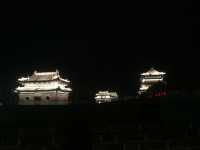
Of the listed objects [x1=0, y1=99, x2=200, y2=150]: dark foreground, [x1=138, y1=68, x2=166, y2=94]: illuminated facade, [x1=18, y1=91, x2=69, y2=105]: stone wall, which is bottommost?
[x1=0, y1=99, x2=200, y2=150]: dark foreground

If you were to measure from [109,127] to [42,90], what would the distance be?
3703 cm

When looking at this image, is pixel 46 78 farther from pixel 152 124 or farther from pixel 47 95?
pixel 152 124

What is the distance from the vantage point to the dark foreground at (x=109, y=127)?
81.8ft

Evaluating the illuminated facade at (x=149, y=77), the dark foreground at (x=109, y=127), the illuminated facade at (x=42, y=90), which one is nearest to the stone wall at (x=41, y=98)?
the illuminated facade at (x=42, y=90)

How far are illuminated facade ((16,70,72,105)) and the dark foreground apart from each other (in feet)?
106

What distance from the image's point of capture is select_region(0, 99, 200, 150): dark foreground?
2494 cm

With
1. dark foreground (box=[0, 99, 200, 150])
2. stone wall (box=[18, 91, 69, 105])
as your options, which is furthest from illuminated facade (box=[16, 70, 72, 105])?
dark foreground (box=[0, 99, 200, 150])

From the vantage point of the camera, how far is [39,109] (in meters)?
30.7

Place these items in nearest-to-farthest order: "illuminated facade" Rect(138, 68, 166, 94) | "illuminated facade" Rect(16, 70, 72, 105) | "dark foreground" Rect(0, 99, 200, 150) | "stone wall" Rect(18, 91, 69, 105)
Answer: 1. "dark foreground" Rect(0, 99, 200, 150)
2. "stone wall" Rect(18, 91, 69, 105)
3. "illuminated facade" Rect(16, 70, 72, 105)
4. "illuminated facade" Rect(138, 68, 166, 94)

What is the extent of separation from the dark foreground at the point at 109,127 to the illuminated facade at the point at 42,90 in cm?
3223

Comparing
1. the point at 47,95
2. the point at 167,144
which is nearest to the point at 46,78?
the point at 47,95

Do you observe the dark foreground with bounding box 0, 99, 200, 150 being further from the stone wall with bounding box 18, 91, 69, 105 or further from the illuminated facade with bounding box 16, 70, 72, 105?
the illuminated facade with bounding box 16, 70, 72, 105

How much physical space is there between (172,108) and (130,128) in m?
3.36

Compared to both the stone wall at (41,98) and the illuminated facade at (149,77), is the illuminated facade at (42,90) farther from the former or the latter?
the illuminated facade at (149,77)
